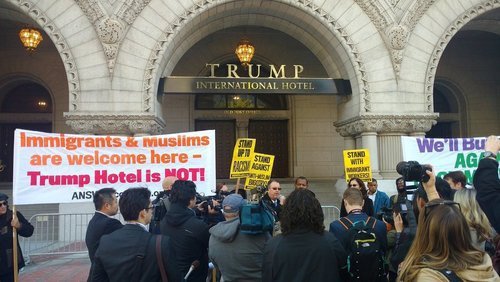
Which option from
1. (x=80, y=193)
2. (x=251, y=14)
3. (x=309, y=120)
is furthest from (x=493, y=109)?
(x=80, y=193)

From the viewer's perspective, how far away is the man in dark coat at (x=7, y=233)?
5527 mm

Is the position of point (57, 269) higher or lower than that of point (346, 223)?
lower

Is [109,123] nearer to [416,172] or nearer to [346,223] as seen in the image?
[346,223]

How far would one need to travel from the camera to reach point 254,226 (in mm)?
3816

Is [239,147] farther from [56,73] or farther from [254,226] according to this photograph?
[56,73]

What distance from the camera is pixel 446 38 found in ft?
39.9

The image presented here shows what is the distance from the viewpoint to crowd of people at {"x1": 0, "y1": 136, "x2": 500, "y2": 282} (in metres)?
2.38

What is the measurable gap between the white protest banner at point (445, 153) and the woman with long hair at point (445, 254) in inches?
259

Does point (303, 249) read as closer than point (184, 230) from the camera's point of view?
Yes

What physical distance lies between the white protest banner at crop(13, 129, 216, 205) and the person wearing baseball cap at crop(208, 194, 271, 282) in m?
4.61

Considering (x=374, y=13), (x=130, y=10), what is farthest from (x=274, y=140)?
(x=130, y=10)

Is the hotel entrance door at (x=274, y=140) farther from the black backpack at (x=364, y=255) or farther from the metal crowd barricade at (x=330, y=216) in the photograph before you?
the black backpack at (x=364, y=255)

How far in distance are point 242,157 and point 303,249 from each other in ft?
17.6

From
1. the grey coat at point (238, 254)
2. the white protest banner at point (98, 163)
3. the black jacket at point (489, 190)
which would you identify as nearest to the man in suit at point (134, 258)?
the grey coat at point (238, 254)
